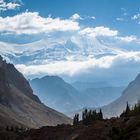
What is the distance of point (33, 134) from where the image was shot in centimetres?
18725

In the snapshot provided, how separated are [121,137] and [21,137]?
108442mm

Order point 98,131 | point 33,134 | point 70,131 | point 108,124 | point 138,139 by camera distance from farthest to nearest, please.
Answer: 1. point 33,134
2. point 70,131
3. point 108,124
4. point 98,131
5. point 138,139

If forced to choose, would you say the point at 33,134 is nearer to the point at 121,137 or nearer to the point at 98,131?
the point at 98,131

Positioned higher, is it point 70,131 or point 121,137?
point 70,131

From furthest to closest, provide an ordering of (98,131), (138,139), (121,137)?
1. (98,131)
2. (121,137)
3. (138,139)

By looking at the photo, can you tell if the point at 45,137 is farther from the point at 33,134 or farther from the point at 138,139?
the point at 138,139

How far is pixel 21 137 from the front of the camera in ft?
618

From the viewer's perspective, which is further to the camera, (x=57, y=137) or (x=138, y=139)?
(x=57, y=137)

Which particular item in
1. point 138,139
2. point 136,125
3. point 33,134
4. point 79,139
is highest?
point 33,134

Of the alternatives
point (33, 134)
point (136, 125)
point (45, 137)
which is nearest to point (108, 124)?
point (45, 137)

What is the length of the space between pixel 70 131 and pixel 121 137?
8354 centimetres

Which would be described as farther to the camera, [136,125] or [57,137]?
[57,137]

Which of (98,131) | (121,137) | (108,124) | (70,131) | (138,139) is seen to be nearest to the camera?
(138,139)

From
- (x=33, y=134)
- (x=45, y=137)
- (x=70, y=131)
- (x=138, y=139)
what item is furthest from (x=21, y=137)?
(x=138, y=139)
